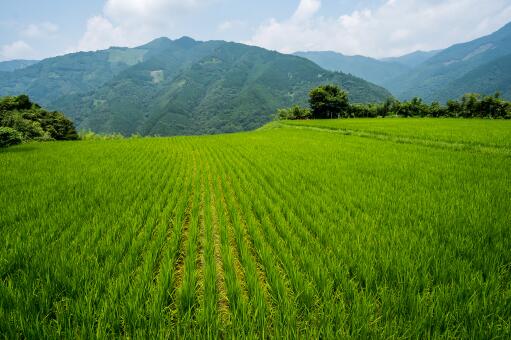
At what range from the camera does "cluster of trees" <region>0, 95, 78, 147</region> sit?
20031 mm

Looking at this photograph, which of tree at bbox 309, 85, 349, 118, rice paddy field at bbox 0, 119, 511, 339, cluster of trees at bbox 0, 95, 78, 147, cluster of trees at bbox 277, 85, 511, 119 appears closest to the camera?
rice paddy field at bbox 0, 119, 511, 339

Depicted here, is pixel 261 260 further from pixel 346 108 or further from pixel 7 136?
pixel 346 108

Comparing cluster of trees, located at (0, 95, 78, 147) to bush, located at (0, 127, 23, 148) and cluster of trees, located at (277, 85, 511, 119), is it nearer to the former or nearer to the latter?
bush, located at (0, 127, 23, 148)

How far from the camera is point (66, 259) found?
327 centimetres

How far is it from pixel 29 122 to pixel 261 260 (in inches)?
1292

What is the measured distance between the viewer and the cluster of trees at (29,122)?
789 inches

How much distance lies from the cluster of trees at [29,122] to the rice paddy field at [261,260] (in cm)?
1431

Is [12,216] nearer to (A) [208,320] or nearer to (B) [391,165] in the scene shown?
(A) [208,320]

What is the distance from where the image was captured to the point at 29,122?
2627 cm

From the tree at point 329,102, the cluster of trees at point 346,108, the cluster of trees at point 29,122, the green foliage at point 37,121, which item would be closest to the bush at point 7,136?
the cluster of trees at point 29,122

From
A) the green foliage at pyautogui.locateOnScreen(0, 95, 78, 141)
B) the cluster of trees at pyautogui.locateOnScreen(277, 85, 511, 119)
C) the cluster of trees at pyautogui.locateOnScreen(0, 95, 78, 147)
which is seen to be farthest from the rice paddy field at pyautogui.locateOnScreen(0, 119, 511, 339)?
the cluster of trees at pyautogui.locateOnScreen(277, 85, 511, 119)

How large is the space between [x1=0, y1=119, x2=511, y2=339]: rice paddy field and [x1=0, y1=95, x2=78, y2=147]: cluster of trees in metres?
14.3

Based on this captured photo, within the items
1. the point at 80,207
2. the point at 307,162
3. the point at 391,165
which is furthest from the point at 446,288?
the point at 307,162

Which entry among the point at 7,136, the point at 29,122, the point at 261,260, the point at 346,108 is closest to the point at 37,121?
the point at 29,122
